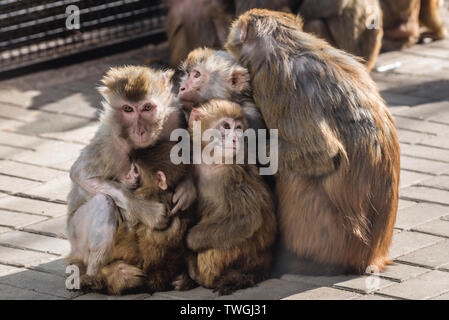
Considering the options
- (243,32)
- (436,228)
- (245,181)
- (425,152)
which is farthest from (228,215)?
(425,152)

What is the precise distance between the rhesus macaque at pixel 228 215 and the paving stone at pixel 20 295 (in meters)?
0.76

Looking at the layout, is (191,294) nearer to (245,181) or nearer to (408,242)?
(245,181)

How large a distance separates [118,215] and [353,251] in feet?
3.86

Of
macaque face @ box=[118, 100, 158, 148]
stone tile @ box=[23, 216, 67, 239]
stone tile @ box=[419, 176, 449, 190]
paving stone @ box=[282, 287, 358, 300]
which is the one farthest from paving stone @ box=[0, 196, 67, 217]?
stone tile @ box=[419, 176, 449, 190]

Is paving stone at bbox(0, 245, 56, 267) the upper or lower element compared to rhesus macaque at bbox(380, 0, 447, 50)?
lower

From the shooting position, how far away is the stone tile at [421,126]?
751 cm

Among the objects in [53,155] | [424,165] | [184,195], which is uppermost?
[53,155]

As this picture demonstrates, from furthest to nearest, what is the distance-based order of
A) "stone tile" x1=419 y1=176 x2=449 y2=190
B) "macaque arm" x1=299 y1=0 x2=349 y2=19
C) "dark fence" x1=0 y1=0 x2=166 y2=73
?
1. "dark fence" x1=0 y1=0 x2=166 y2=73
2. "macaque arm" x1=299 y1=0 x2=349 y2=19
3. "stone tile" x1=419 y1=176 x2=449 y2=190

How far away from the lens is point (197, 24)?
8625mm

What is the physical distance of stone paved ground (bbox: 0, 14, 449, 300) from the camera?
197 inches

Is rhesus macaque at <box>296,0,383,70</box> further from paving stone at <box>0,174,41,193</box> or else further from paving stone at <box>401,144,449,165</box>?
paving stone at <box>0,174,41,193</box>

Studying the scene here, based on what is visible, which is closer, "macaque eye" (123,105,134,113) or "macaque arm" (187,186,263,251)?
"macaque arm" (187,186,263,251)

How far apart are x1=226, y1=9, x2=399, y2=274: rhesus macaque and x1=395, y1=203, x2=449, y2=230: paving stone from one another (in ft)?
2.45

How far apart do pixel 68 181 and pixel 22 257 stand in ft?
4.01
